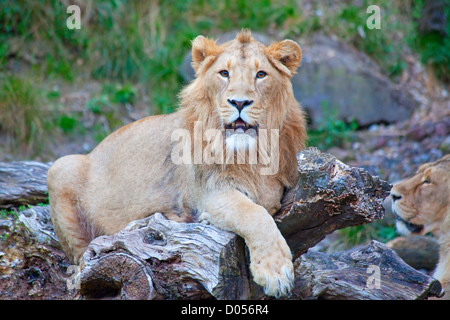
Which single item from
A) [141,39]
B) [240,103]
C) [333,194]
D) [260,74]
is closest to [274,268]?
[333,194]

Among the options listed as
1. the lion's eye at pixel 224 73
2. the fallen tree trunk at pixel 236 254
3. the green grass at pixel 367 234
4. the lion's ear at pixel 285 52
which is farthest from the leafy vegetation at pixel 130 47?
the fallen tree trunk at pixel 236 254

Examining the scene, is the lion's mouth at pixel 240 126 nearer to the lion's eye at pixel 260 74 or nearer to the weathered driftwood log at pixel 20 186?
the lion's eye at pixel 260 74

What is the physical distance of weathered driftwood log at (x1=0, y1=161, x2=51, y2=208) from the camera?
7289 mm

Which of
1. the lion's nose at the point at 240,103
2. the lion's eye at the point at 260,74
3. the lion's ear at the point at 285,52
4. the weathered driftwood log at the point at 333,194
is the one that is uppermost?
the lion's ear at the point at 285,52

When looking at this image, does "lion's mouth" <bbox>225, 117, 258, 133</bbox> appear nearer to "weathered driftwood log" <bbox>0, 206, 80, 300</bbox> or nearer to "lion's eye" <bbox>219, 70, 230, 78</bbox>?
"lion's eye" <bbox>219, 70, 230, 78</bbox>

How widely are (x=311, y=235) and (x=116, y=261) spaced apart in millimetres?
1626

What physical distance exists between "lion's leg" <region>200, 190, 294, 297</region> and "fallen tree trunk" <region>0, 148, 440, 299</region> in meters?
0.14

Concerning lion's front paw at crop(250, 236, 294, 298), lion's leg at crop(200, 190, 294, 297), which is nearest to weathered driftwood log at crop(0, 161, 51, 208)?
lion's leg at crop(200, 190, 294, 297)

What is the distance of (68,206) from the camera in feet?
20.2

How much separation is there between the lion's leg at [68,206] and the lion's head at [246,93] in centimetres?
162

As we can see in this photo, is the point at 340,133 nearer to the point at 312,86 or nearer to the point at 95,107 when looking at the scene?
the point at 312,86

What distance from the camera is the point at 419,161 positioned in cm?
960

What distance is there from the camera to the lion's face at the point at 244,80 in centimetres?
480

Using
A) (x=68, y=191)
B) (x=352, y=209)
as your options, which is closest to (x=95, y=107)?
(x=68, y=191)
